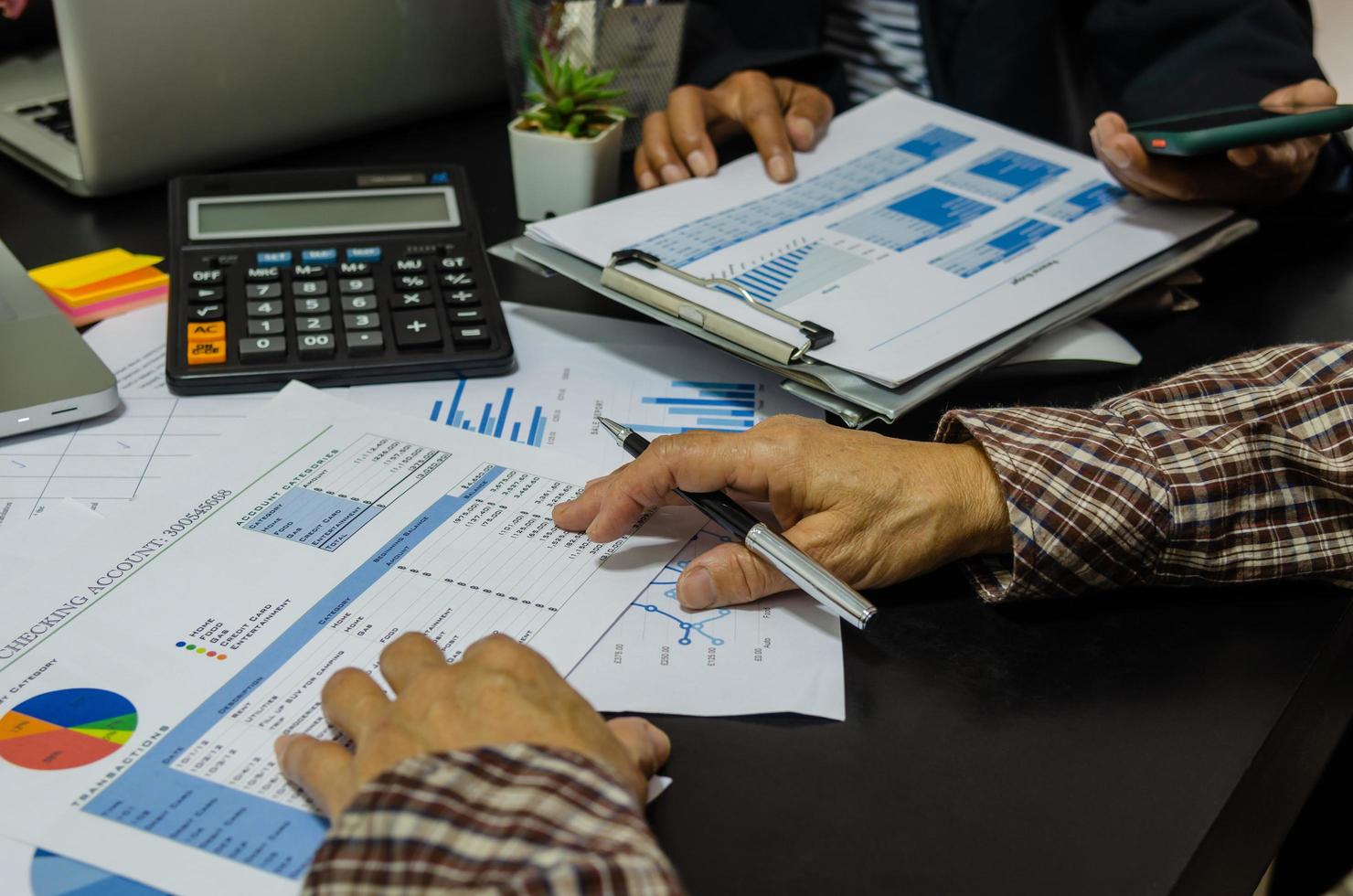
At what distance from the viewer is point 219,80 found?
961 millimetres

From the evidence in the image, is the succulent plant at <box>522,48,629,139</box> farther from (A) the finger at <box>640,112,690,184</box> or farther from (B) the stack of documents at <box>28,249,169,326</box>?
(B) the stack of documents at <box>28,249,169,326</box>

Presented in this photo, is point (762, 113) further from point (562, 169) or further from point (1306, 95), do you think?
point (1306, 95)

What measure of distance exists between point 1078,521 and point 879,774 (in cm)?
19

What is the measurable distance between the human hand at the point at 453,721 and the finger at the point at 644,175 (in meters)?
0.56

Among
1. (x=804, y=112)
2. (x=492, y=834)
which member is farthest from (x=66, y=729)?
(x=804, y=112)

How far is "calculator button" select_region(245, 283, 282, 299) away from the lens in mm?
777

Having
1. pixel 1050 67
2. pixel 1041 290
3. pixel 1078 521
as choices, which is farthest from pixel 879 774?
pixel 1050 67

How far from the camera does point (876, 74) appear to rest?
4.48 ft

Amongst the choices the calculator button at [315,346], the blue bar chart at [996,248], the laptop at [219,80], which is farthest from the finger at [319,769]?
the laptop at [219,80]

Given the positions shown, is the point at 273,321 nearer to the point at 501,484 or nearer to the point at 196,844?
the point at 501,484

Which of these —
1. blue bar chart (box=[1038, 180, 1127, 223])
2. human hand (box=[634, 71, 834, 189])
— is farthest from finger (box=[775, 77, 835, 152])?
blue bar chart (box=[1038, 180, 1127, 223])

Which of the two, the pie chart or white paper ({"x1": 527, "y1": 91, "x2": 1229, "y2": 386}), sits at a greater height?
white paper ({"x1": 527, "y1": 91, "x2": 1229, "y2": 386})

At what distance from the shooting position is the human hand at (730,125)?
3.08ft

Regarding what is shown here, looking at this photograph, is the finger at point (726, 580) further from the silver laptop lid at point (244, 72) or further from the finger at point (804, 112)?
the silver laptop lid at point (244, 72)
